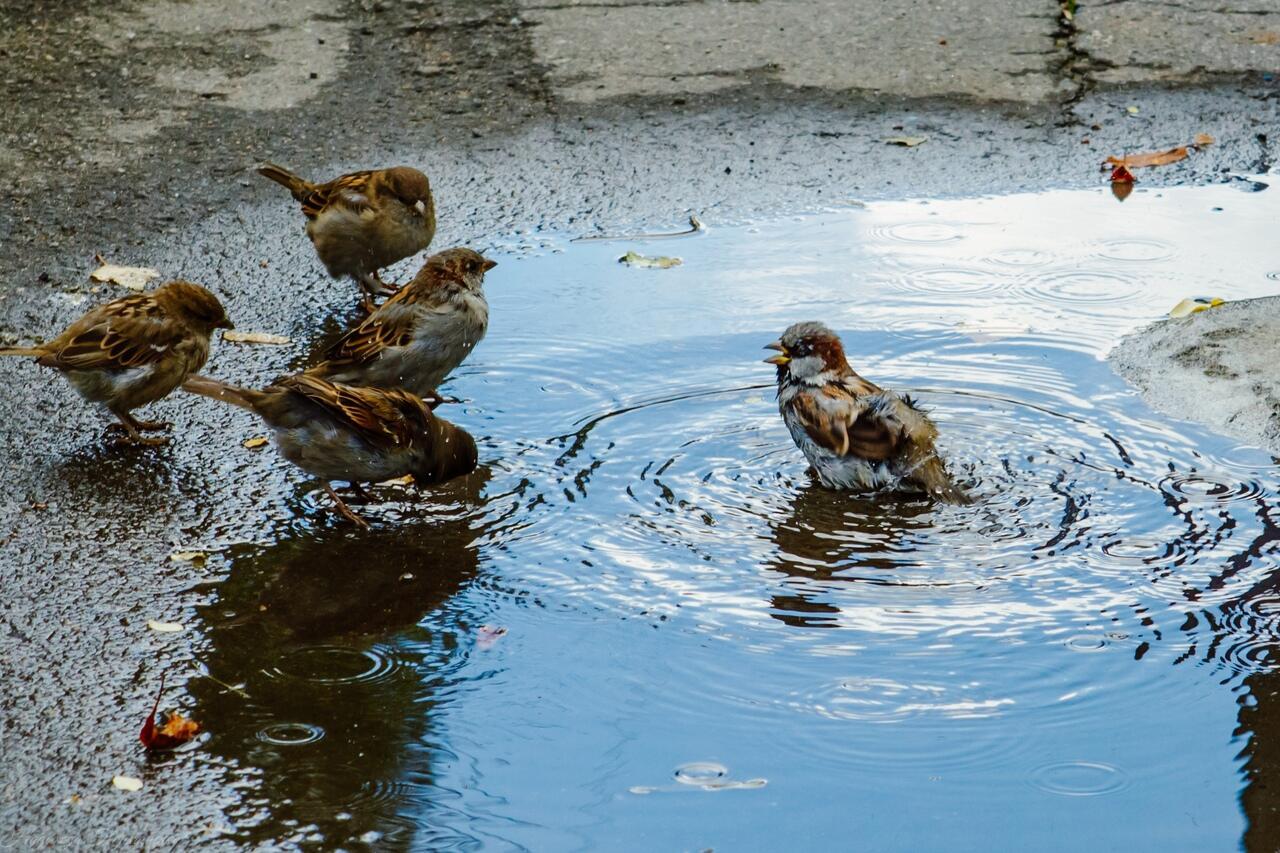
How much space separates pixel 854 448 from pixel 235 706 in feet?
8.47

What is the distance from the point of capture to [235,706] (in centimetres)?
422

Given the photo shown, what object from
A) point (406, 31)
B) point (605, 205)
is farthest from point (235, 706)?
point (406, 31)

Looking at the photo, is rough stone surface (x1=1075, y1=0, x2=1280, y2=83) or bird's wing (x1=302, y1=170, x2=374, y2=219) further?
rough stone surface (x1=1075, y1=0, x2=1280, y2=83)

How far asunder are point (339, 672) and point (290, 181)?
13.3 ft

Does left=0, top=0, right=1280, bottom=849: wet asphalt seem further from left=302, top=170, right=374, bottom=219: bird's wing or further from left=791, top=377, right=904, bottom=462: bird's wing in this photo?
left=791, top=377, right=904, bottom=462: bird's wing

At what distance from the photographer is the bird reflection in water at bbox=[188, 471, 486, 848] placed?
3.79 m

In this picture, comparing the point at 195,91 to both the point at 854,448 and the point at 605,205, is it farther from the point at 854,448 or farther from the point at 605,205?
the point at 854,448

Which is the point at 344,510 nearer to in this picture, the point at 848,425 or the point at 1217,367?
the point at 848,425

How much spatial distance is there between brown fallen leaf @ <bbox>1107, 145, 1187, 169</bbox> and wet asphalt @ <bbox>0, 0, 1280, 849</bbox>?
4.5 inches

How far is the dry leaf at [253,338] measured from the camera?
702 centimetres

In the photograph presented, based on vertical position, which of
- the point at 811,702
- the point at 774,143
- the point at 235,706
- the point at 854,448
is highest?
the point at 774,143

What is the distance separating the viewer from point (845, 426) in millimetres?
5656

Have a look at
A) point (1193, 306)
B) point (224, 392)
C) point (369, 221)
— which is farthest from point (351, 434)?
point (1193, 306)

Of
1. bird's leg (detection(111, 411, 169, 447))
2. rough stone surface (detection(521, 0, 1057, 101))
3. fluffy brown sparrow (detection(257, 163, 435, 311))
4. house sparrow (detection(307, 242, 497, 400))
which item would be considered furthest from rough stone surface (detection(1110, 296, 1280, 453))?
bird's leg (detection(111, 411, 169, 447))
